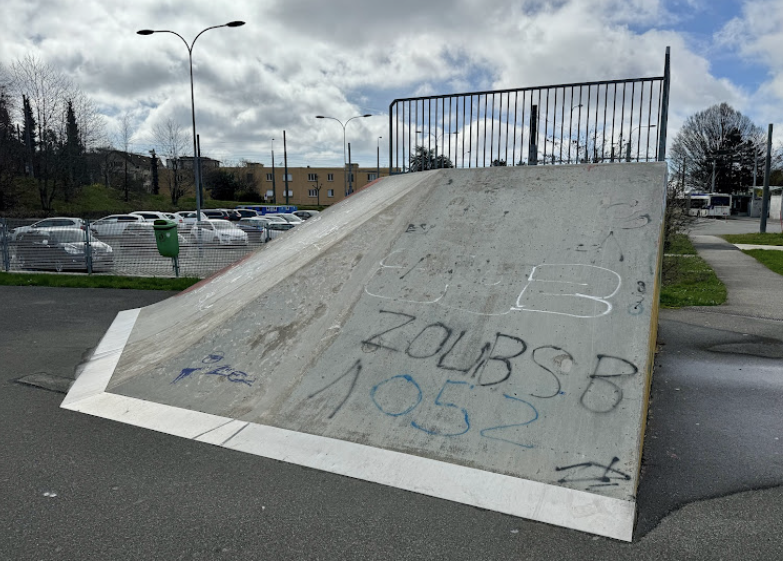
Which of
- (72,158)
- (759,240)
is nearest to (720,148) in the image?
(759,240)

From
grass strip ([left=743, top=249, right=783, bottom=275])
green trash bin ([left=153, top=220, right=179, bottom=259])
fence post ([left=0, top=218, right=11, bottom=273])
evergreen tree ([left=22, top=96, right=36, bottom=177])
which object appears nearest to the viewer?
green trash bin ([left=153, top=220, right=179, bottom=259])

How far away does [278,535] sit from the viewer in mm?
2998

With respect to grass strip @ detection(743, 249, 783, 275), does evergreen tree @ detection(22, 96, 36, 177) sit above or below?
above

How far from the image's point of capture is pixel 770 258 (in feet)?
58.6

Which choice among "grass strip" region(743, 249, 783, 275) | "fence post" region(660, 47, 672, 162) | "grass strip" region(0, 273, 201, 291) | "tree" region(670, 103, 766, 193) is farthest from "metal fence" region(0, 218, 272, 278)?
"tree" region(670, 103, 766, 193)

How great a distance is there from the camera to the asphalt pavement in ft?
9.46

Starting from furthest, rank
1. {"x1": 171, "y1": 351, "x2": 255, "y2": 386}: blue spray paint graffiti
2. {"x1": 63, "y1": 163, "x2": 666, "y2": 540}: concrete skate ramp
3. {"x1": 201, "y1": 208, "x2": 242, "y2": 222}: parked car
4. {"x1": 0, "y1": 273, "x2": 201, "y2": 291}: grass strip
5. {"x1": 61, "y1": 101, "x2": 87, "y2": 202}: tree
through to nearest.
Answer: {"x1": 61, "y1": 101, "x2": 87, "y2": 202}: tree, {"x1": 201, "y1": 208, "x2": 242, "y2": 222}: parked car, {"x1": 0, "y1": 273, "x2": 201, "y2": 291}: grass strip, {"x1": 171, "y1": 351, "x2": 255, "y2": 386}: blue spray paint graffiti, {"x1": 63, "y1": 163, "x2": 666, "y2": 540}: concrete skate ramp

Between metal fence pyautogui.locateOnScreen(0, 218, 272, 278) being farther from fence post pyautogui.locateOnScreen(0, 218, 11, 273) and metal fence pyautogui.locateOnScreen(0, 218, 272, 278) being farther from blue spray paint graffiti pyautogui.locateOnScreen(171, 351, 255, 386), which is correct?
blue spray paint graffiti pyautogui.locateOnScreen(171, 351, 255, 386)

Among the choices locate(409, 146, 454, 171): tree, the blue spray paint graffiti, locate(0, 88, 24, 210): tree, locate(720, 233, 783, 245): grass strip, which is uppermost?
locate(0, 88, 24, 210): tree

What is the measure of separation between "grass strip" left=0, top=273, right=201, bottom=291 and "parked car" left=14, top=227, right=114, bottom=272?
761 millimetres

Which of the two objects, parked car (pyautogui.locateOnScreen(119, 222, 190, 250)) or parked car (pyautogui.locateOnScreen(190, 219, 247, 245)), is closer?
parked car (pyautogui.locateOnScreen(190, 219, 247, 245))

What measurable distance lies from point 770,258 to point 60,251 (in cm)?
2146

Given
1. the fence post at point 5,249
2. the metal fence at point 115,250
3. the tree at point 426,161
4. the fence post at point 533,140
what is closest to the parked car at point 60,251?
the metal fence at point 115,250

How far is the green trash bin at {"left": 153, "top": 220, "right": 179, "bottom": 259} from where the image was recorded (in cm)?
1314
